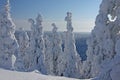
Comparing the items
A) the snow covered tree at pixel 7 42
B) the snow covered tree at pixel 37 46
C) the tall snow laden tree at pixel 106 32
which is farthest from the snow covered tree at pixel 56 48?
the tall snow laden tree at pixel 106 32

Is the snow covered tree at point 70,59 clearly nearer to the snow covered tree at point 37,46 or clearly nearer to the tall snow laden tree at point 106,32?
the snow covered tree at point 37,46

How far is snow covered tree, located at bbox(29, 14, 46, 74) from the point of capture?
60.9 meters

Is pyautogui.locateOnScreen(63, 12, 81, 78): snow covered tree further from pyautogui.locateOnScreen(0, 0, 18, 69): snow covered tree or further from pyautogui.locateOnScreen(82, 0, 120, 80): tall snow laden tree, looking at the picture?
pyautogui.locateOnScreen(82, 0, 120, 80): tall snow laden tree

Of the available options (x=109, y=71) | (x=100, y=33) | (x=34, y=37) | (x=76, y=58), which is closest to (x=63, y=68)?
(x=76, y=58)

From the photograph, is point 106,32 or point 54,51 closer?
point 106,32

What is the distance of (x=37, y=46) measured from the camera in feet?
205

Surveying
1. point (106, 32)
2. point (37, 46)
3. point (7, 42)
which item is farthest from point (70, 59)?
point (106, 32)

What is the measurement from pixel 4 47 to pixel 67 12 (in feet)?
82.3

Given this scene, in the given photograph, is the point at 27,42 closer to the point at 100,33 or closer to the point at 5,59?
the point at 5,59

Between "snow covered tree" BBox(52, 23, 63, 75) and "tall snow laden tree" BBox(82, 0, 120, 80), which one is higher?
"tall snow laden tree" BBox(82, 0, 120, 80)

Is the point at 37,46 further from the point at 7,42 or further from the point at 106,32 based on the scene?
the point at 106,32

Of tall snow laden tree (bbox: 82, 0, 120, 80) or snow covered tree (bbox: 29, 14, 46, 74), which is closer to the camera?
tall snow laden tree (bbox: 82, 0, 120, 80)

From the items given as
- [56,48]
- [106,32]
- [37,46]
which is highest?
[106,32]

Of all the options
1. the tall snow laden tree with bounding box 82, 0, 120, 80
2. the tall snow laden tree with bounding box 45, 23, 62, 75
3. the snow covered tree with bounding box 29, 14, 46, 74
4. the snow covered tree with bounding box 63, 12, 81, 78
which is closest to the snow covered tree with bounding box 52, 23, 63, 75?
the tall snow laden tree with bounding box 45, 23, 62, 75
